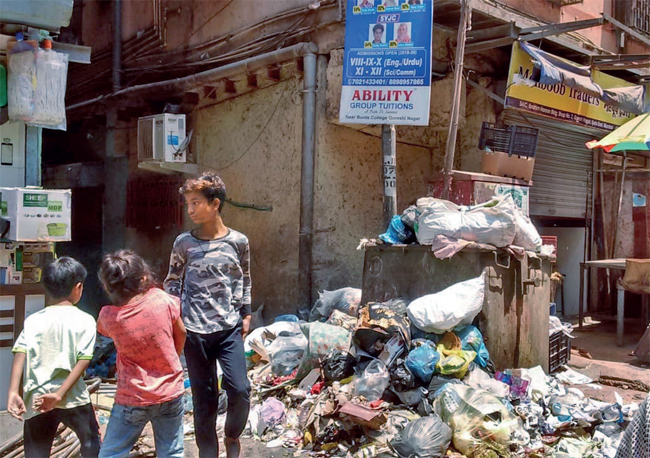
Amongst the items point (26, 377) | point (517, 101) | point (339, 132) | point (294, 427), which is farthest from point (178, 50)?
point (26, 377)

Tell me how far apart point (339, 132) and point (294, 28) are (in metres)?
1.55

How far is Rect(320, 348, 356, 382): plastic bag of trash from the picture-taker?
211 inches

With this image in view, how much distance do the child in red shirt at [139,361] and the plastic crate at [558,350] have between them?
176 inches

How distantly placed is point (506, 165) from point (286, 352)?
3.86 m

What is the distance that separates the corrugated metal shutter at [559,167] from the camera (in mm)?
9910

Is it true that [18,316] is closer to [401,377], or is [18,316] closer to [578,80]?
[401,377]

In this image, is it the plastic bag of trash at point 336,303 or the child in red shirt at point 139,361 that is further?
the plastic bag of trash at point 336,303

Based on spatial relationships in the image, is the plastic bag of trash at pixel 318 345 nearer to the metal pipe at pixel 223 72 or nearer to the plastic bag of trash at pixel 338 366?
the plastic bag of trash at pixel 338 366

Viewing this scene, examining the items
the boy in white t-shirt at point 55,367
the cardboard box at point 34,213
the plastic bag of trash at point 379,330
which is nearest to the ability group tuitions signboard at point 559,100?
the plastic bag of trash at point 379,330

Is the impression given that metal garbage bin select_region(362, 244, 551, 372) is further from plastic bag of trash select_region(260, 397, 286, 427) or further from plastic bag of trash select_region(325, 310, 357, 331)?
plastic bag of trash select_region(260, 397, 286, 427)

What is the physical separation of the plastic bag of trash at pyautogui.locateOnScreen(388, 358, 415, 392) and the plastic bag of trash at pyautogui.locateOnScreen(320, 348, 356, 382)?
456 mm

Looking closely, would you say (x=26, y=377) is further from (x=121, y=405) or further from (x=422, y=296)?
(x=422, y=296)

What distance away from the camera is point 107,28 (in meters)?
11.8

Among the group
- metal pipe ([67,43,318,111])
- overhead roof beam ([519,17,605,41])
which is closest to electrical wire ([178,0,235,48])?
metal pipe ([67,43,318,111])
